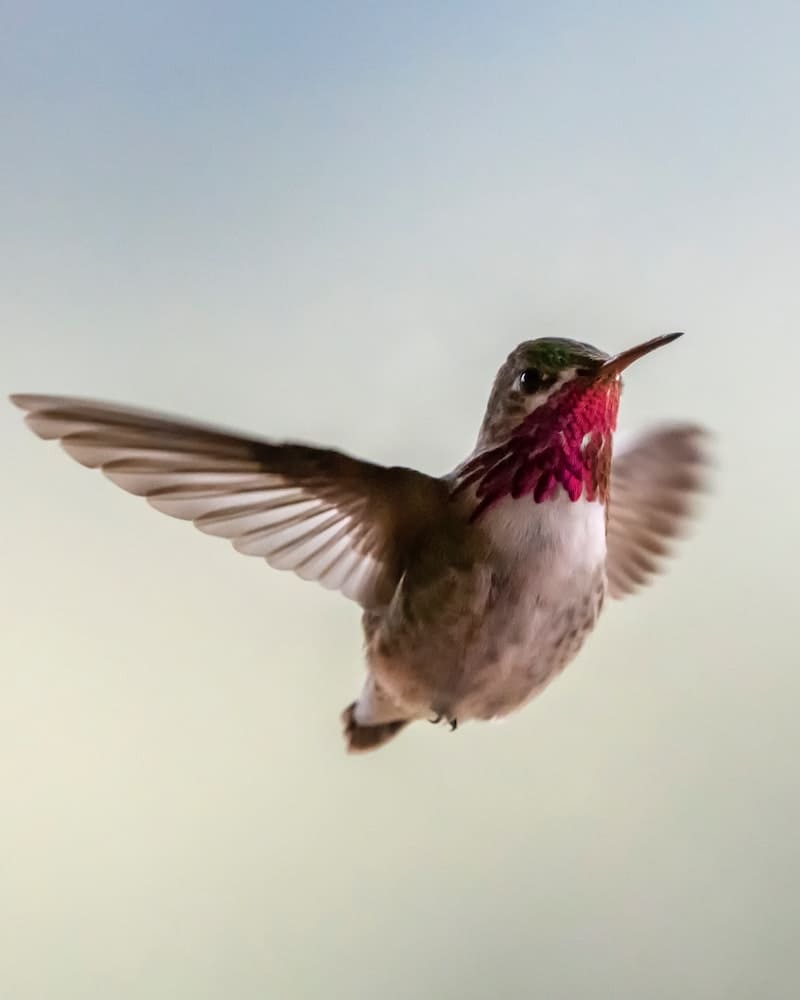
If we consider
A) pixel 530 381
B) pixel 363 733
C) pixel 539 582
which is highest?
pixel 530 381

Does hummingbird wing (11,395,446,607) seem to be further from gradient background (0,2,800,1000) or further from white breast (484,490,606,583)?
gradient background (0,2,800,1000)

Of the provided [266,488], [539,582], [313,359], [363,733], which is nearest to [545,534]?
[539,582]

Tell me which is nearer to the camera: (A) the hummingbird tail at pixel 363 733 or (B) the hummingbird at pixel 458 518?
(B) the hummingbird at pixel 458 518

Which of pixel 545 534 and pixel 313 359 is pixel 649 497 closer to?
pixel 545 534

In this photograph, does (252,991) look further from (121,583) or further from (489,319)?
(489,319)

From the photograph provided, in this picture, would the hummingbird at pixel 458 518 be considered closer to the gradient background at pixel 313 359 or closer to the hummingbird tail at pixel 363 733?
the hummingbird tail at pixel 363 733

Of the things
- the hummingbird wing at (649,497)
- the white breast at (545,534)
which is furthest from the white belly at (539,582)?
the hummingbird wing at (649,497)
